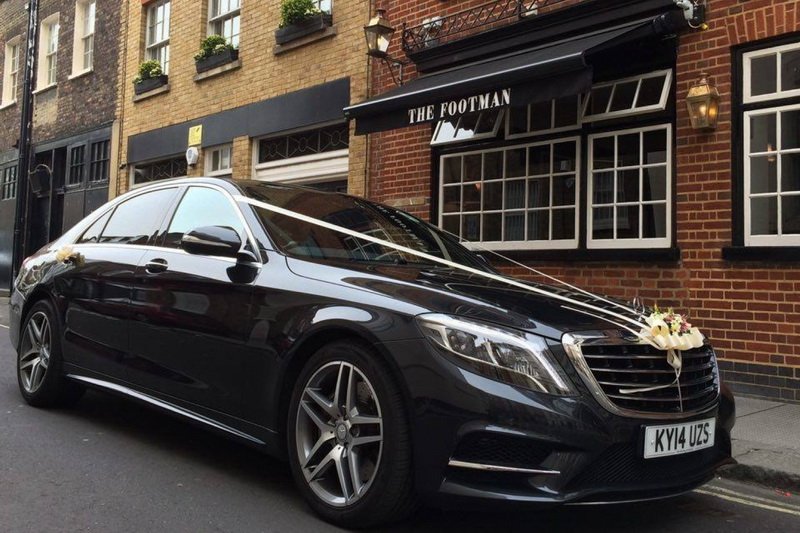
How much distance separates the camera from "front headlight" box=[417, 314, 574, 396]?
2.72 m

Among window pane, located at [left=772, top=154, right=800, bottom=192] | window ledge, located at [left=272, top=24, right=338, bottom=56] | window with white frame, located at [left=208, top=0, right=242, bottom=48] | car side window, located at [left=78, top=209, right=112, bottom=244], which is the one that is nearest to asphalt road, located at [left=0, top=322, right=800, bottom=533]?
car side window, located at [left=78, top=209, right=112, bottom=244]

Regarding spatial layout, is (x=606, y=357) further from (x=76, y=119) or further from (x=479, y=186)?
(x=76, y=119)

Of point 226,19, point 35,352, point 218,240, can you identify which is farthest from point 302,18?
point 218,240

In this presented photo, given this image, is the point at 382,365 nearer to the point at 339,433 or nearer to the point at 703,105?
the point at 339,433

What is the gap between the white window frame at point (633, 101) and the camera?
22.4 ft

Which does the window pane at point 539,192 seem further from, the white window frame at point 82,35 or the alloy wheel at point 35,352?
the white window frame at point 82,35

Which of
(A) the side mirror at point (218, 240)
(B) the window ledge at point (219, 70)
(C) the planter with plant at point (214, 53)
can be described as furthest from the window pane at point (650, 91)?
(C) the planter with plant at point (214, 53)

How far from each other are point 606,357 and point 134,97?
14.3 m

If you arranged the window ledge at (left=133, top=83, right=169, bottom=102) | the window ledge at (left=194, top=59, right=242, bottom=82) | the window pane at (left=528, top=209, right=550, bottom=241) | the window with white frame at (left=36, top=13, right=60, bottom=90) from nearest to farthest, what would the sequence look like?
the window pane at (left=528, top=209, right=550, bottom=241) < the window ledge at (left=194, top=59, right=242, bottom=82) < the window ledge at (left=133, top=83, right=169, bottom=102) < the window with white frame at (left=36, top=13, right=60, bottom=90)

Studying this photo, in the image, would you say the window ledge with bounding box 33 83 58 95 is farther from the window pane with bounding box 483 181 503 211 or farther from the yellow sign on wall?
the window pane with bounding box 483 181 503 211

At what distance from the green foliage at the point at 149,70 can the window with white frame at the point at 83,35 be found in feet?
9.95

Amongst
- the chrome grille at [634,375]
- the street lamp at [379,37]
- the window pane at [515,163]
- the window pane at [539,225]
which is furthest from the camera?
the street lamp at [379,37]

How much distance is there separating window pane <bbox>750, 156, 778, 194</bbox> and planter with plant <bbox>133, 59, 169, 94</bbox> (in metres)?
11.4

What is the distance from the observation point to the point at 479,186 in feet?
28.1
